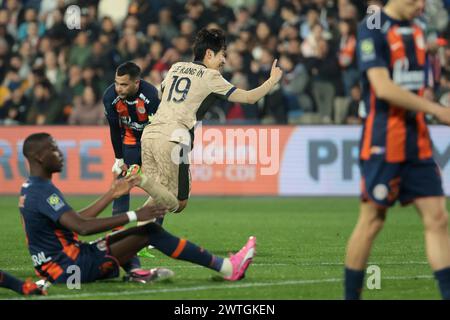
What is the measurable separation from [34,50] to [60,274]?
15906 millimetres

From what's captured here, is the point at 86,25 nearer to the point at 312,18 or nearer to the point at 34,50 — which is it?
the point at 34,50

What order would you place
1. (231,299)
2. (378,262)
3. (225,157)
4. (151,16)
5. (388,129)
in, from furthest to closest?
(151,16) → (225,157) → (378,262) → (231,299) → (388,129)

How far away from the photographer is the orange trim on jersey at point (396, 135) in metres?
7.20

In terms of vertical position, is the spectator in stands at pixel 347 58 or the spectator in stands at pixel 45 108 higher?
the spectator in stands at pixel 347 58

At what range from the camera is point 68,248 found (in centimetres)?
862

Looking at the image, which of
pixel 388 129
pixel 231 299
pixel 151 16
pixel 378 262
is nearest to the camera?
pixel 388 129

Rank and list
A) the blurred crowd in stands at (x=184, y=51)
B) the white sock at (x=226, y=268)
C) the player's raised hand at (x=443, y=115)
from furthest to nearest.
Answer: the blurred crowd in stands at (x=184, y=51) < the white sock at (x=226, y=268) < the player's raised hand at (x=443, y=115)

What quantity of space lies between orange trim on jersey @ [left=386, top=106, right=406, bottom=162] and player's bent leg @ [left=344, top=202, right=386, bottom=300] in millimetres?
363

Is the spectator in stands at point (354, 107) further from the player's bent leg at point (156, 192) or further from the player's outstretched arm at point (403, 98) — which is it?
the player's outstretched arm at point (403, 98)

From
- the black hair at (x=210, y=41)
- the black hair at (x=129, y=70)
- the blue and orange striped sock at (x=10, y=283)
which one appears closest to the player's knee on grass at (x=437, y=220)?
the blue and orange striped sock at (x=10, y=283)

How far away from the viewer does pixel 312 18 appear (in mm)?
21625

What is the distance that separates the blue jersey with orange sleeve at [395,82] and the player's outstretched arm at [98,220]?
1.85 metres

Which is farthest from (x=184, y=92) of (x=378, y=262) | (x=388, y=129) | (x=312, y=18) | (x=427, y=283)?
(x=312, y=18)

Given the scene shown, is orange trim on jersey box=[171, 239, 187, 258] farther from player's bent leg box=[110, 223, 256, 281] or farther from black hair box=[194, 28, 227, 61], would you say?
black hair box=[194, 28, 227, 61]
